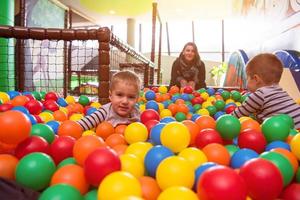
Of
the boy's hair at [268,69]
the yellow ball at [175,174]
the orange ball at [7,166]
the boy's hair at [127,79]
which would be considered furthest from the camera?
the boy's hair at [268,69]

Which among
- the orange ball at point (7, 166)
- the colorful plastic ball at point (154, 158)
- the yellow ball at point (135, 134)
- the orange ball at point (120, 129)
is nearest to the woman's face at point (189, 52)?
the orange ball at point (120, 129)

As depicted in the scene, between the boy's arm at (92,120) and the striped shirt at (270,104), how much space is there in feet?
2.46

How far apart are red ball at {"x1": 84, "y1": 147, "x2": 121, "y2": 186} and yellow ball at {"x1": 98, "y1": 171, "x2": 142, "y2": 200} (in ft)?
0.14

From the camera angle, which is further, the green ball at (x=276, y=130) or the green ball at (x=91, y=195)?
the green ball at (x=276, y=130)

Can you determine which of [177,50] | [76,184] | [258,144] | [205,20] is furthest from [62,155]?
[177,50]

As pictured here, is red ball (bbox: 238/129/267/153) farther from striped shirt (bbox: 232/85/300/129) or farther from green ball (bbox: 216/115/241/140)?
striped shirt (bbox: 232/85/300/129)

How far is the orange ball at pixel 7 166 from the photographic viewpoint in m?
0.81

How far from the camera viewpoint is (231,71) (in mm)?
4922

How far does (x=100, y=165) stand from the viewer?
712mm

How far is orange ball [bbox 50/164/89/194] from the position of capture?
736mm

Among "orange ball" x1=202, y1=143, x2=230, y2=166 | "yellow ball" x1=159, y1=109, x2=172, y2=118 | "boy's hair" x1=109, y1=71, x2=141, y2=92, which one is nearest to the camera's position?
"orange ball" x1=202, y1=143, x2=230, y2=166

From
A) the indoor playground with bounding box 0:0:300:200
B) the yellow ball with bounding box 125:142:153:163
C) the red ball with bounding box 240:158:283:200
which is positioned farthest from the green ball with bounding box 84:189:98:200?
the red ball with bounding box 240:158:283:200

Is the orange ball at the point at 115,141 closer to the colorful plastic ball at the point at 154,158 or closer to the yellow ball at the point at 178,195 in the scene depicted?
the colorful plastic ball at the point at 154,158

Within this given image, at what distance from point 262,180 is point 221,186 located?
0.40 feet
